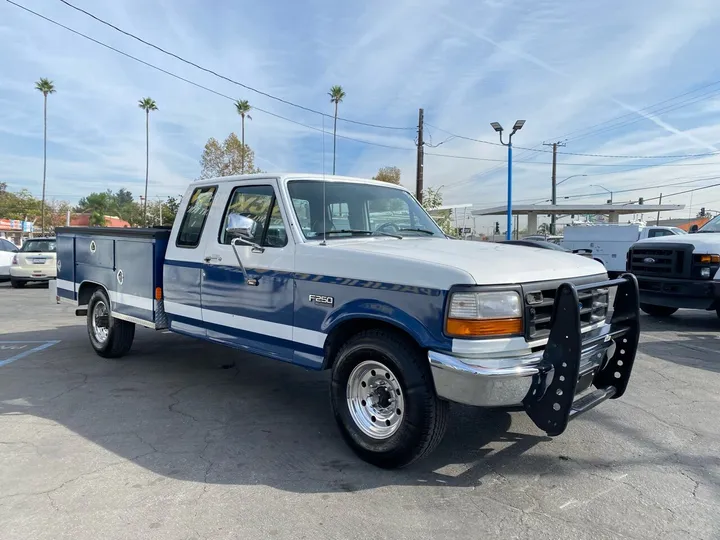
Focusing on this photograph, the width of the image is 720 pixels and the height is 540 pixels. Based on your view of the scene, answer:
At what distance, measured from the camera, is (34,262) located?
1605 centimetres

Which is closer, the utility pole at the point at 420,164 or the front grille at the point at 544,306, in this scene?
the front grille at the point at 544,306

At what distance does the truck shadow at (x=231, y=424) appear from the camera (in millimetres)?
3549

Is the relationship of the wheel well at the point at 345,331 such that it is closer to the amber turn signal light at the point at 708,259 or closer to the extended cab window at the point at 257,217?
the extended cab window at the point at 257,217

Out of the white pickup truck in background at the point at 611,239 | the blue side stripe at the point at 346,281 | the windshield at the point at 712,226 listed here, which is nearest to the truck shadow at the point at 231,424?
the blue side stripe at the point at 346,281

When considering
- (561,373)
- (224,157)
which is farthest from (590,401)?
(224,157)

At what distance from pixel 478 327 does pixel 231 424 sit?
2.42 meters

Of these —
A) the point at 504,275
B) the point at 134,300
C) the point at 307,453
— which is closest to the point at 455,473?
the point at 307,453

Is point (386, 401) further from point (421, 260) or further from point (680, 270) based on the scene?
point (680, 270)

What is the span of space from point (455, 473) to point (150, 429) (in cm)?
249

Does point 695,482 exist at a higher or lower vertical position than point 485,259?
lower

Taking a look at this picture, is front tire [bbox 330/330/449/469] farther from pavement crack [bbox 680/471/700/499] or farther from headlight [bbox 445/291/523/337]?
pavement crack [bbox 680/471/700/499]

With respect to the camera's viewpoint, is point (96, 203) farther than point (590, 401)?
Yes

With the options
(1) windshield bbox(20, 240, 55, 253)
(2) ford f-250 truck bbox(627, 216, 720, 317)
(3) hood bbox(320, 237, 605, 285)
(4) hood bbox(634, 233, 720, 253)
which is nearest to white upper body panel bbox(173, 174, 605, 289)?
(3) hood bbox(320, 237, 605, 285)

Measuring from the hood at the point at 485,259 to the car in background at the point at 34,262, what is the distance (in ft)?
49.9
